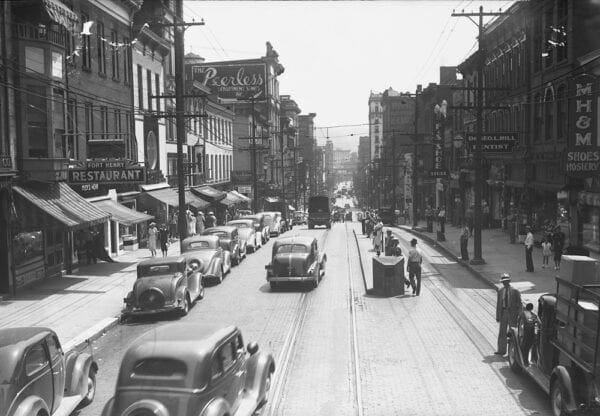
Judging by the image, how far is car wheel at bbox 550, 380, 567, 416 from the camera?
986 cm

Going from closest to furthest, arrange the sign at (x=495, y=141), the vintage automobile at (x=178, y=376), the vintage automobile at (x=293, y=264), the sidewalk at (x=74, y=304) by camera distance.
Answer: the vintage automobile at (x=178, y=376), the sidewalk at (x=74, y=304), the vintage automobile at (x=293, y=264), the sign at (x=495, y=141)

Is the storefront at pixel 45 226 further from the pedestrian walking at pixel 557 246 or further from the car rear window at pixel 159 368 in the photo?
the pedestrian walking at pixel 557 246

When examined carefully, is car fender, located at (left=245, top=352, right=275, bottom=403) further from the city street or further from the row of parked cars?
the city street

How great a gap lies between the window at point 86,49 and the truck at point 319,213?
33392 millimetres

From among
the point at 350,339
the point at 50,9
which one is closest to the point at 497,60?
the point at 50,9

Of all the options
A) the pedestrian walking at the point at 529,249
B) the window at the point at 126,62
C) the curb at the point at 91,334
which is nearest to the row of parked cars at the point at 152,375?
the curb at the point at 91,334

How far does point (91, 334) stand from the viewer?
53.7 feet

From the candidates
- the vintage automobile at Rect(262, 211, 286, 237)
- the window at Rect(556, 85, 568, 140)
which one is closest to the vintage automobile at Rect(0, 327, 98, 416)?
the window at Rect(556, 85, 568, 140)

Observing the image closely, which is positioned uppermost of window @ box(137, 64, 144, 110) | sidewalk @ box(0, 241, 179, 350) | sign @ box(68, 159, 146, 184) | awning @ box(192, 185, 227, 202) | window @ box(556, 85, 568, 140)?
window @ box(137, 64, 144, 110)

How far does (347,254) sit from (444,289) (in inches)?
468

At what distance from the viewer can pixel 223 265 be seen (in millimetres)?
26531

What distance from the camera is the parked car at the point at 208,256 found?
24.1m

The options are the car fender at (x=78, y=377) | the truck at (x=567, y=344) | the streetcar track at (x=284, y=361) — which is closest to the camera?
the truck at (x=567, y=344)

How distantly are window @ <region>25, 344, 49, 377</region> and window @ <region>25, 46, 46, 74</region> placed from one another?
1436cm
